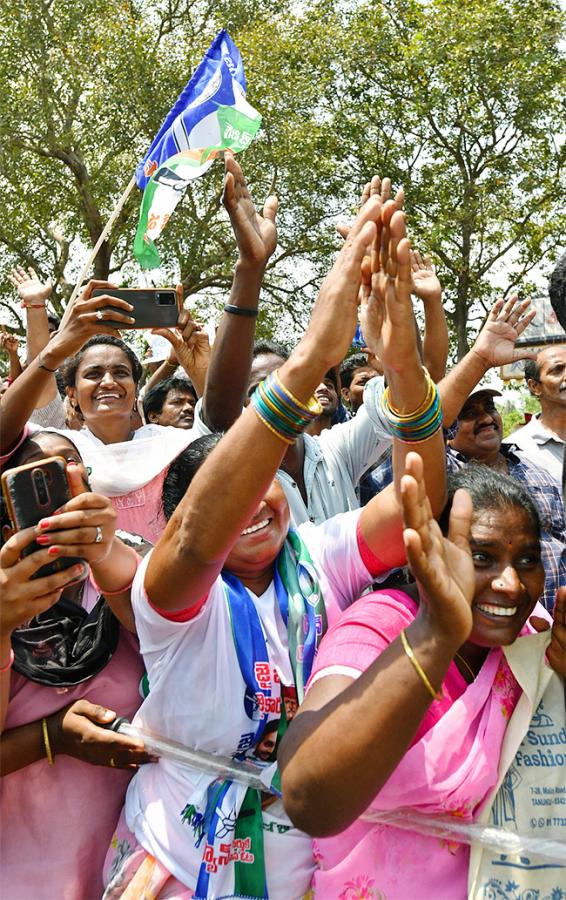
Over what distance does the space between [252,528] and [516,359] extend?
6.00 ft

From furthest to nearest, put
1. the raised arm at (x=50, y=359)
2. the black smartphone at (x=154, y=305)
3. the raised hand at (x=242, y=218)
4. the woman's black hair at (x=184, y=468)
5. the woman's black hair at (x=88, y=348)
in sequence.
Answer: the woman's black hair at (x=88, y=348) < the black smartphone at (x=154, y=305) < the raised hand at (x=242, y=218) < the raised arm at (x=50, y=359) < the woman's black hair at (x=184, y=468)

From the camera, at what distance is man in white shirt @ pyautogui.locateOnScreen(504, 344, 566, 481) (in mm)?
4082

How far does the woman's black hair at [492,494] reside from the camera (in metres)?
1.97

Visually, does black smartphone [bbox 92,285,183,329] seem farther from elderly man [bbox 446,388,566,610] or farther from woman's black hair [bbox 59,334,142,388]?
elderly man [bbox 446,388,566,610]

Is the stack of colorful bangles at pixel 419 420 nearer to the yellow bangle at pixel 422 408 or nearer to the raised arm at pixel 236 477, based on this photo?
the yellow bangle at pixel 422 408

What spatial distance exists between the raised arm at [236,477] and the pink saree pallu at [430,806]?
53cm

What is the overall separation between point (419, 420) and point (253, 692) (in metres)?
0.65

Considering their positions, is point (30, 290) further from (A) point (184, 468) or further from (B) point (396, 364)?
(B) point (396, 364)

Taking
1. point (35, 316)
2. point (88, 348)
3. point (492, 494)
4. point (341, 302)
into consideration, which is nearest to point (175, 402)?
point (88, 348)

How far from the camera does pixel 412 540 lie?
53.2 inches

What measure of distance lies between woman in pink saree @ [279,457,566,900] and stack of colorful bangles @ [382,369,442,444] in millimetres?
219

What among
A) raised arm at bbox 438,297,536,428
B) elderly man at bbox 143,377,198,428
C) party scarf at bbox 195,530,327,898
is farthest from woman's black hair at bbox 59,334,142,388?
party scarf at bbox 195,530,327,898

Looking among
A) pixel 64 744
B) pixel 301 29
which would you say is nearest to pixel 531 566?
pixel 64 744

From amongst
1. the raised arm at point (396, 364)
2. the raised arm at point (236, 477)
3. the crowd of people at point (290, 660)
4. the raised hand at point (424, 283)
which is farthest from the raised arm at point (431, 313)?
the raised arm at point (236, 477)
